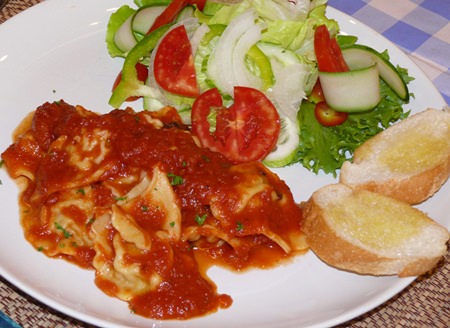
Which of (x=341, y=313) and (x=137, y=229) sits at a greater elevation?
(x=137, y=229)

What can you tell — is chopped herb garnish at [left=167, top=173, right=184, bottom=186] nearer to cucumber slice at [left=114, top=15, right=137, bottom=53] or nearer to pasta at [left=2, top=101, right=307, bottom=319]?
pasta at [left=2, top=101, right=307, bottom=319]

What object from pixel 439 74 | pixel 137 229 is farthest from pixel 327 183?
pixel 439 74

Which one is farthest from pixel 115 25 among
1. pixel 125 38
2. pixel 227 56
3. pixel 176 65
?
pixel 227 56

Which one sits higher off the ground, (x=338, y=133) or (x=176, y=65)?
(x=176, y=65)

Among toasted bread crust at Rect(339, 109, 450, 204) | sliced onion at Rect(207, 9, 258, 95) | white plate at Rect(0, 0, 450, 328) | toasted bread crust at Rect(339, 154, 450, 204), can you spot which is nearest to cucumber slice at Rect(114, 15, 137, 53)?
white plate at Rect(0, 0, 450, 328)

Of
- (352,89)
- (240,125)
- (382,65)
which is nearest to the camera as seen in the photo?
(240,125)

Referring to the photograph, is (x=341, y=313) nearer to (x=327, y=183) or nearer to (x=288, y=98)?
(x=327, y=183)

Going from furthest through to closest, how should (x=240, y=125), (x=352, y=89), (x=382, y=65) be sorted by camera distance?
(x=382, y=65)
(x=352, y=89)
(x=240, y=125)

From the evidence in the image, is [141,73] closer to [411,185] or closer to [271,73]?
[271,73]
